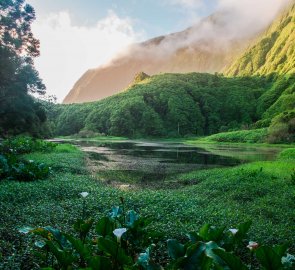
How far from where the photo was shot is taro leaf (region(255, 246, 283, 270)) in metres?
3.48

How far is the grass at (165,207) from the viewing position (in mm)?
8344

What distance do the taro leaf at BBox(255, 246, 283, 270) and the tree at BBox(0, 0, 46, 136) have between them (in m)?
31.6

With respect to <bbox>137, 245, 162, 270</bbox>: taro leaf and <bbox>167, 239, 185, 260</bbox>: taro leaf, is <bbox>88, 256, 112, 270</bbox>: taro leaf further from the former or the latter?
<bbox>167, 239, 185, 260</bbox>: taro leaf

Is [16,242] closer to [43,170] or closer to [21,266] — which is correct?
[21,266]

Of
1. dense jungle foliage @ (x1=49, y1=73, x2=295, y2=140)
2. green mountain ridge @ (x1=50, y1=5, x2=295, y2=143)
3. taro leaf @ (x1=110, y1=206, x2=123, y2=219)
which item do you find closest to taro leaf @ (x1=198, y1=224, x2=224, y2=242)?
taro leaf @ (x1=110, y1=206, x2=123, y2=219)

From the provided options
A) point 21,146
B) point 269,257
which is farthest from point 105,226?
point 21,146

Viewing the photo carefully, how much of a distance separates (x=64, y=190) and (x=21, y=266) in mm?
7230

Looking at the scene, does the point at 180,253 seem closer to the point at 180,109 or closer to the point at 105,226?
the point at 105,226

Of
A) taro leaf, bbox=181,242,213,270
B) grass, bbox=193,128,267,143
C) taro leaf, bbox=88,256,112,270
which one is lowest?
grass, bbox=193,128,267,143

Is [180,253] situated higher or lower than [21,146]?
higher

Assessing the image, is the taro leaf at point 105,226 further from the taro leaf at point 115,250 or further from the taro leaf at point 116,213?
the taro leaf at point 115,250

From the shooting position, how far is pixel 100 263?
3600 millimetres

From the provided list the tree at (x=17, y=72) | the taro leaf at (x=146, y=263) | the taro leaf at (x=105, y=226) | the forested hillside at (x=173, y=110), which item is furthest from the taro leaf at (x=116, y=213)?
the forested hillside at (x=173, y=110)

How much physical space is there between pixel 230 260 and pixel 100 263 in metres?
1.35
